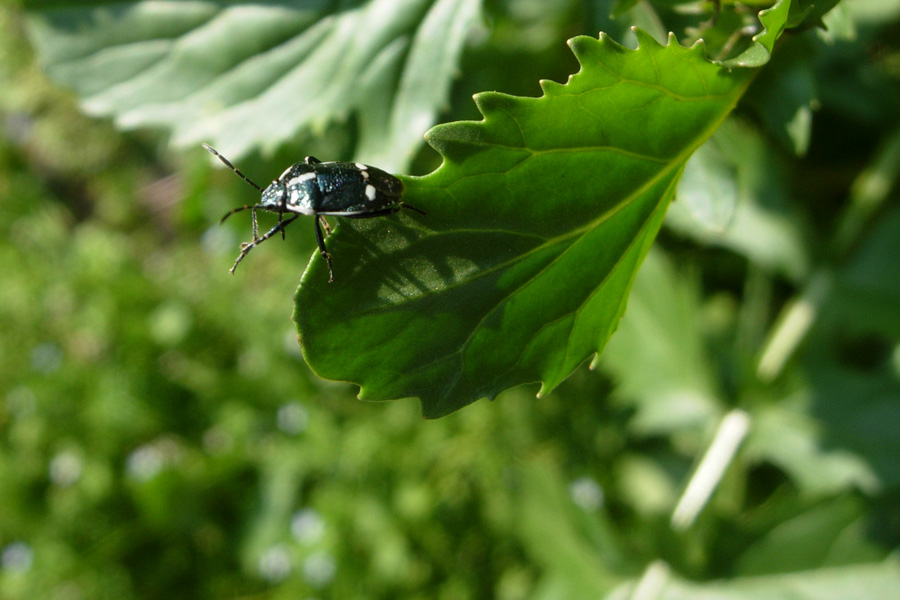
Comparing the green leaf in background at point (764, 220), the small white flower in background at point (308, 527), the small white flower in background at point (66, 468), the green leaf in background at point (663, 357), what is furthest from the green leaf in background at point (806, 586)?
the small white flower in background at point (66, 468)

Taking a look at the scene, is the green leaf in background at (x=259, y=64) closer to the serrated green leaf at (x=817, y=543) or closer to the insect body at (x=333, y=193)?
the insect body at (x=333, y=193)

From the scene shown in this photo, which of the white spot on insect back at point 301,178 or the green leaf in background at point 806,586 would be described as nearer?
the white spot on insect back at point 301,178

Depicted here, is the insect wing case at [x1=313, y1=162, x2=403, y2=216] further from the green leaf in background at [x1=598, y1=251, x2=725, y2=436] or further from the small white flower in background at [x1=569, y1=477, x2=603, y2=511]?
the small white flower in background at [x1=569, y1=477, x2=603, y2=511]

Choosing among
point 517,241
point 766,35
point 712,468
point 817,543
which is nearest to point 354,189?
point 517,241

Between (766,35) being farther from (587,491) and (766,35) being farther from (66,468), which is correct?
(66,468)

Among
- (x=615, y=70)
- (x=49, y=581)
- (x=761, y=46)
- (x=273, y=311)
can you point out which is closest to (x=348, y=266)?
(x=615, y=70)

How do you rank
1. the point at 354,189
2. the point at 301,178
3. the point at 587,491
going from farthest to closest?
the point at 587,491 → the point at 301,178 → the point at 354,189
